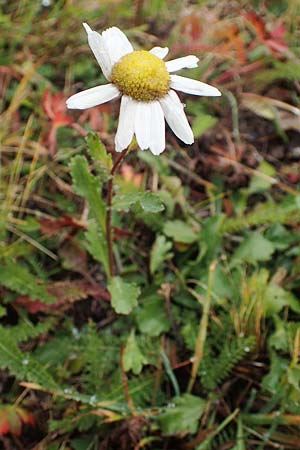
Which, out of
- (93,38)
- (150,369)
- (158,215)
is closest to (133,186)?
(158,215)

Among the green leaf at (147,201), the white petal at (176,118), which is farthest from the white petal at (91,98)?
the green leaf at (147,201)

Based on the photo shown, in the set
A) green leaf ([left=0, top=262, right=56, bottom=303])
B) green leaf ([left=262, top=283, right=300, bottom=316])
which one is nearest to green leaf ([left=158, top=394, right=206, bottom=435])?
green leaf ([left=262, top=283, right=300, bottom=316])

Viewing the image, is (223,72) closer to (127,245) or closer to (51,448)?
(127,245)

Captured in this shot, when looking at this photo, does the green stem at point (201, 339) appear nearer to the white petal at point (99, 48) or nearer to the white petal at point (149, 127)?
the white petal at point (149, 127)

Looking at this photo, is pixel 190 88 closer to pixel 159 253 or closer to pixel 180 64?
pixel 180 64

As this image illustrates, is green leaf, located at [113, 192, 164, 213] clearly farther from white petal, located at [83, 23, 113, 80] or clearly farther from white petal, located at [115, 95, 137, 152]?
white petal, located at [83, 23, 113, 80]

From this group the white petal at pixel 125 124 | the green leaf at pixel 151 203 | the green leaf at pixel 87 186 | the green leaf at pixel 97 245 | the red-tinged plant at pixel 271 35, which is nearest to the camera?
the white petal at pixel 125 124

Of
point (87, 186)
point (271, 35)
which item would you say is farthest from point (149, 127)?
point (271, 35)
